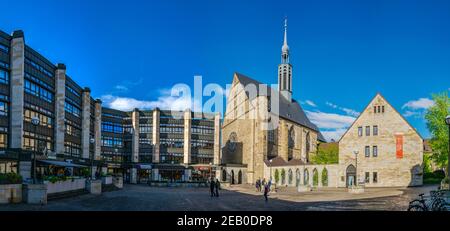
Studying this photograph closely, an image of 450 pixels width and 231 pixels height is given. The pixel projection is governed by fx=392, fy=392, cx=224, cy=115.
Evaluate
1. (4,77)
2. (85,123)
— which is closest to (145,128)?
(85,123)

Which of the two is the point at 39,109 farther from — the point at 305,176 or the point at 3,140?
the point at 305,176

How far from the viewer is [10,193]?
20969 millimetres

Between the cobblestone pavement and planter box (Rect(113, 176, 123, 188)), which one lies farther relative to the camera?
planter box (Rect(113, 176, 123, 188))

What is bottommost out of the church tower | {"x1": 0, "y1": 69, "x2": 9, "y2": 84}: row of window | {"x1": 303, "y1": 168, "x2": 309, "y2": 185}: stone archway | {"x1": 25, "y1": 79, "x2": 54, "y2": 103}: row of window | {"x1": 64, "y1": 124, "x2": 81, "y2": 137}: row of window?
{"x1": 303, "y1": 168, "x2": 309, "y2": 185}: stone archway

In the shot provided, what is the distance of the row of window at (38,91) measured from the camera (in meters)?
48.4

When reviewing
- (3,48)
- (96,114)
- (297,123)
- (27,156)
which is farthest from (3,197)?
(297,123)

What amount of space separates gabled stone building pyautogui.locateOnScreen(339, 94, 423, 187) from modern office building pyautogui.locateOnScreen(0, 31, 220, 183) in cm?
3500

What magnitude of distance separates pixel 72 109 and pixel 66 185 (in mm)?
37937

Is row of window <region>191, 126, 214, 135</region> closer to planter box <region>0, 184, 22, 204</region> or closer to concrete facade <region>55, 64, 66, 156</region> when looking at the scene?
concrete facade <region>55, 64, 66, 156</region>

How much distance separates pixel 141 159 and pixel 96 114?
48.4ft

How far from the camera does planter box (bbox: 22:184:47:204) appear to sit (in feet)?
71.5

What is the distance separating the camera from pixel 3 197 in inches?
803

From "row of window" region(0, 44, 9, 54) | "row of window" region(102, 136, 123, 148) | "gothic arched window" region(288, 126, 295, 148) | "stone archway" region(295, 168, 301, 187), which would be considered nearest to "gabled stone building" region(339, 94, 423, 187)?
"stone archway" region(295, 168, 301, 187)
